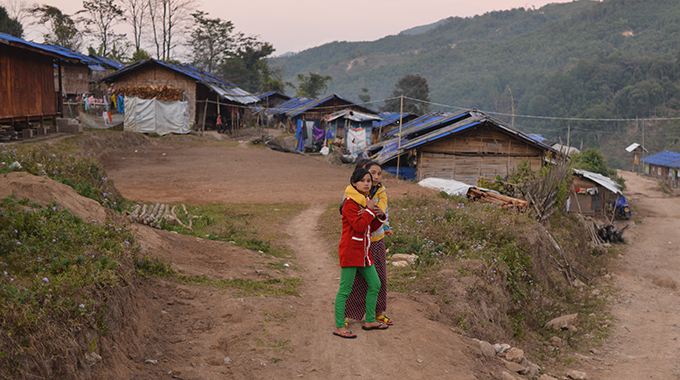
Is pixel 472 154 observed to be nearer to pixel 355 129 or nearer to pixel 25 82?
pixel 355 129

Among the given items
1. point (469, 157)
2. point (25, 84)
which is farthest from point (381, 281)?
point (469, 157)

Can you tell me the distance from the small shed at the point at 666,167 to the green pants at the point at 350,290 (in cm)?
4924

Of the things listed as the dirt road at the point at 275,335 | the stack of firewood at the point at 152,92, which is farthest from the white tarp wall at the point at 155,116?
the dirt road at the point at 275,335

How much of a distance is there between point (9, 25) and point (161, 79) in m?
16.6

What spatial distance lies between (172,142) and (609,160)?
57219 millimetres

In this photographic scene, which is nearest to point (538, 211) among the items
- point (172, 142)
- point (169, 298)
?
point (169, 298)

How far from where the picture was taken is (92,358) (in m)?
3.60

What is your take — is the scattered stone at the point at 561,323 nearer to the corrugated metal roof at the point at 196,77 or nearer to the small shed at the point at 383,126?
the small shed at the point at 383,126

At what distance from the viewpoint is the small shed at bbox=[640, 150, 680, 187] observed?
45.3 metres

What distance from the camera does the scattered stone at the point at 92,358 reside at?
3.57 meters

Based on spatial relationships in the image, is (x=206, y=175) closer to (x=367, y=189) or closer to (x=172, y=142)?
(x=172, y=142)

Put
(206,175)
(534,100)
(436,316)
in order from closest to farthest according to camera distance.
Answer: (436,316), (206,175), (534,100)

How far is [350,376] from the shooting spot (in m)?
4.43

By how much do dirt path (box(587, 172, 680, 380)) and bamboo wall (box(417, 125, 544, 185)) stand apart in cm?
658
